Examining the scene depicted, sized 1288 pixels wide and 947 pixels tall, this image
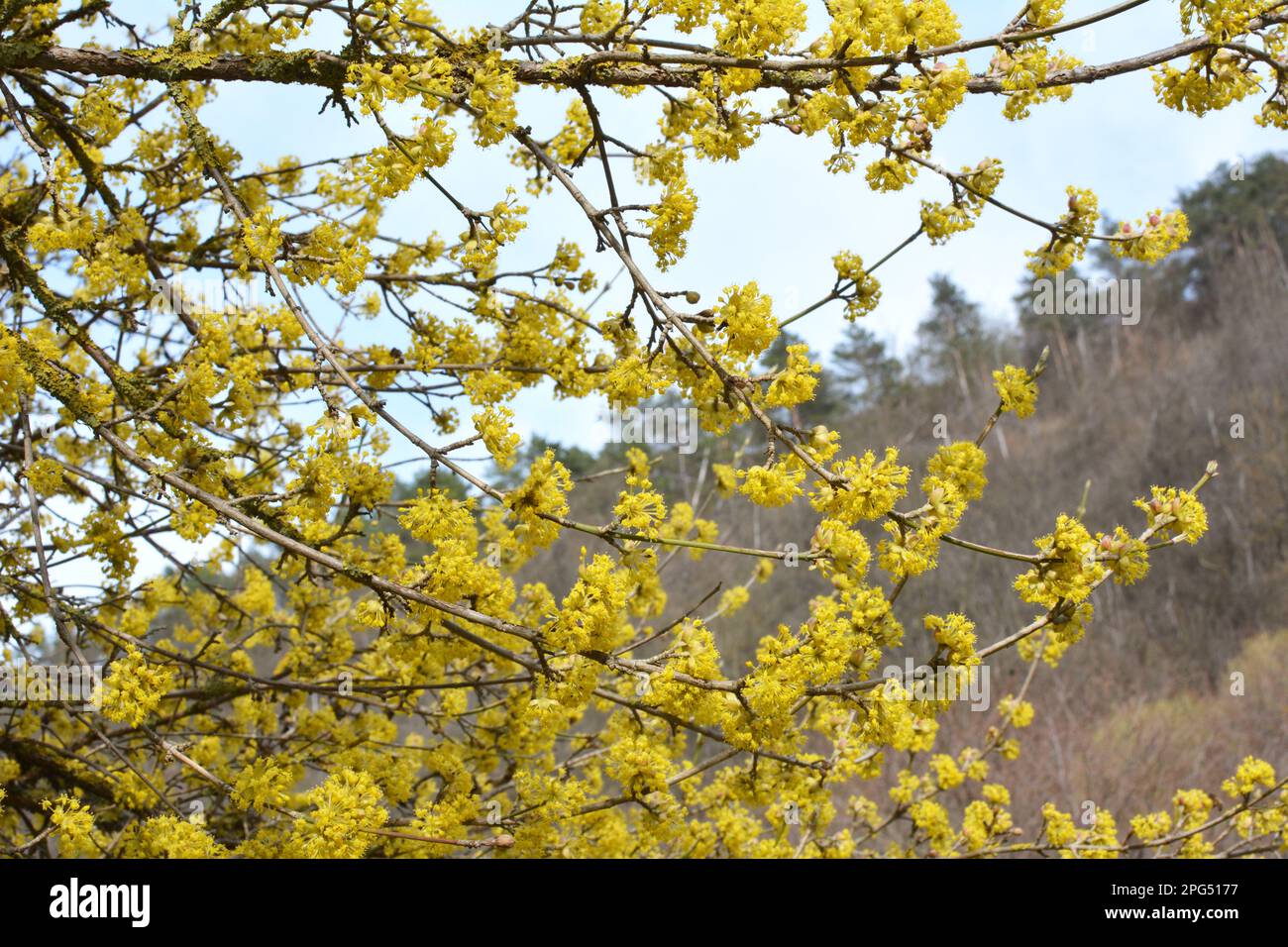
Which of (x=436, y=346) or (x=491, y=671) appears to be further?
(x=491, y=671)

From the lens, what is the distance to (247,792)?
2840 mm

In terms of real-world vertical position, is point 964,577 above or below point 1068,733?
above

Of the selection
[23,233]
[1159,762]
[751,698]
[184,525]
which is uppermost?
[23,233]

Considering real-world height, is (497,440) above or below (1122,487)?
below

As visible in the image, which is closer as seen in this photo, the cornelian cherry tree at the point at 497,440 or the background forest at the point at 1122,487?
the cornelian cherry tree at the point at 497,440

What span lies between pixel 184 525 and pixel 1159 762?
16.3 m

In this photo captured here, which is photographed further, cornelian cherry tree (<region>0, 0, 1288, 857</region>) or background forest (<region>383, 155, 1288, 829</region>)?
background forest (<region>383, 155, 1288, 829</region>)

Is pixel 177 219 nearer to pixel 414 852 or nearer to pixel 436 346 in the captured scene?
pixel 436 346

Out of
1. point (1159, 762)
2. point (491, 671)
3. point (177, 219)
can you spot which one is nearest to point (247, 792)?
point (491, 671)

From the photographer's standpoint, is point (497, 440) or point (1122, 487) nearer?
point (497, 440)

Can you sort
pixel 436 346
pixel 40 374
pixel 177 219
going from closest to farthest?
pixel 40 374
pixel 436 346
pixel 177 219

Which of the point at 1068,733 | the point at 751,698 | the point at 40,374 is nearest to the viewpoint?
the point at 751,698
